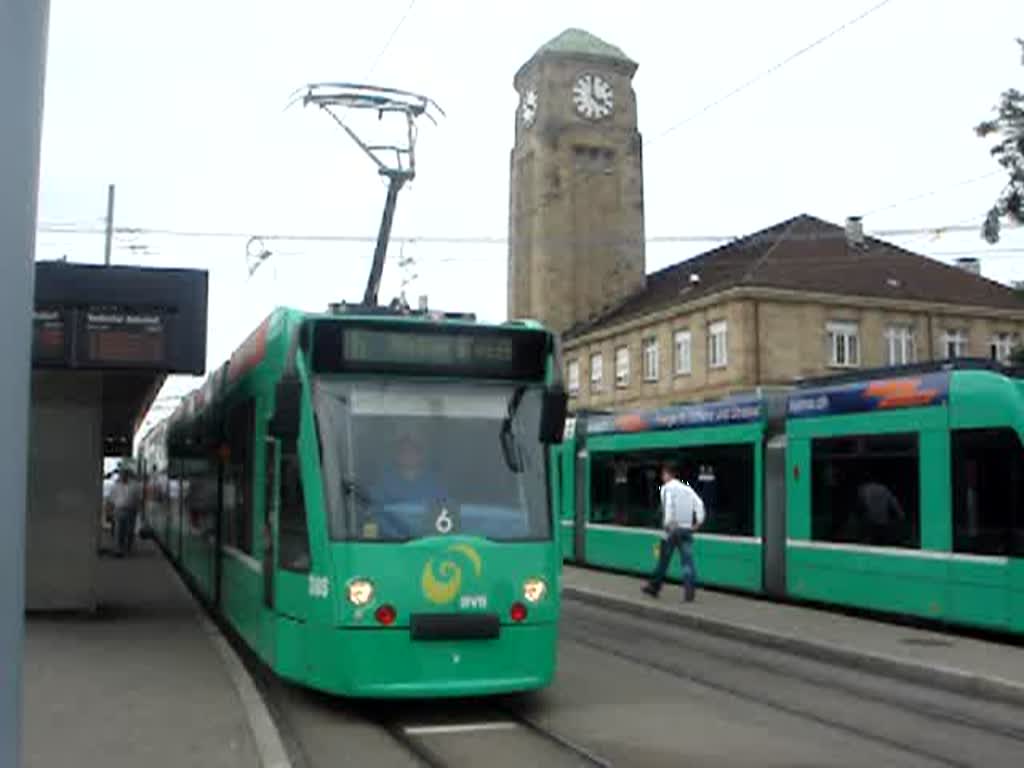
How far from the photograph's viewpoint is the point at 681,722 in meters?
8.90

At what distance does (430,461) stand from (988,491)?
21.5 feet

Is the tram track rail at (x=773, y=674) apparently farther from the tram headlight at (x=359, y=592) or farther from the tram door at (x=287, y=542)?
the tram door at (x=287, y=542)

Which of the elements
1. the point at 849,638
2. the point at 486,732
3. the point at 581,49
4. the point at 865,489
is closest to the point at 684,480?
the point at 865,489

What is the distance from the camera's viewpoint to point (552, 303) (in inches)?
2576

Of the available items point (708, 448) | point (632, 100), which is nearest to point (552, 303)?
point (632, 100)

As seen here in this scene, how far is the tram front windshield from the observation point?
8.68 m

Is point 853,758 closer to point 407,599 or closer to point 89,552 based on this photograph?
point 407,599

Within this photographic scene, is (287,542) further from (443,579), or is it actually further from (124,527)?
(124,527)

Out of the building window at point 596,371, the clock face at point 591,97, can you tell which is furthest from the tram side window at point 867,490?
the clock face at point 591,97

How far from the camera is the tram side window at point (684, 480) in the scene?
682 inches

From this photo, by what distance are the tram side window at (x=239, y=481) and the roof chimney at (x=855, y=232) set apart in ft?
151

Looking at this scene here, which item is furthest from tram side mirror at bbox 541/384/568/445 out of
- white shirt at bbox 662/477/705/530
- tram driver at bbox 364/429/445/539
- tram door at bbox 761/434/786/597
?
tram door at bbox 761/434/786/597

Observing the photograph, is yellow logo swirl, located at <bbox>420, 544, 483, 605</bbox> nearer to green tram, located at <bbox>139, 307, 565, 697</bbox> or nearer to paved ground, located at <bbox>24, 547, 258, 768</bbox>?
green tram, located at <bbox>139, 307, 565, 697</bbox>

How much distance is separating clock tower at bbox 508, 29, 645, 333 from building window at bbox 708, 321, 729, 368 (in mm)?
14784
